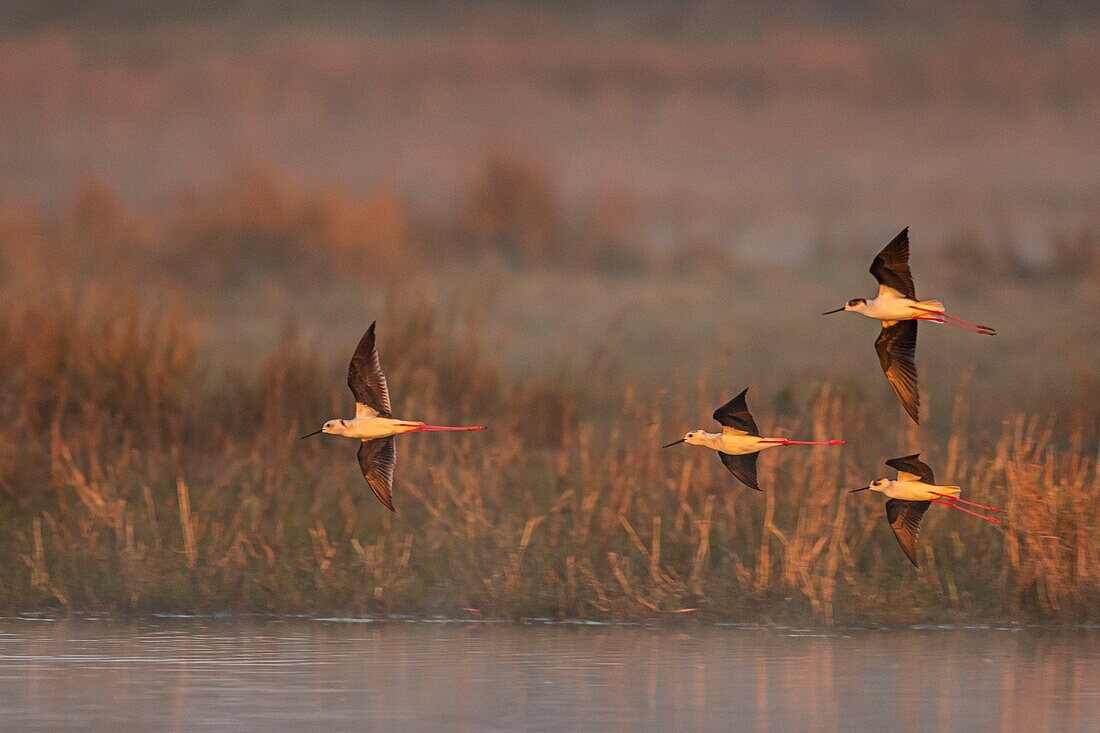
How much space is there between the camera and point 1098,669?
13867 millimetres

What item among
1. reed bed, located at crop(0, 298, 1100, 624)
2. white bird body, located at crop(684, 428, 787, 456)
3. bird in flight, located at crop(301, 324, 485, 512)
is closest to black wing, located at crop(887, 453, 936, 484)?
white bird body, located at crop(684, 428, 787, 456)

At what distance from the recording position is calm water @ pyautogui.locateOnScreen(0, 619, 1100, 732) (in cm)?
1222

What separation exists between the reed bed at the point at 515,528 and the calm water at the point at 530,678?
1.27ft

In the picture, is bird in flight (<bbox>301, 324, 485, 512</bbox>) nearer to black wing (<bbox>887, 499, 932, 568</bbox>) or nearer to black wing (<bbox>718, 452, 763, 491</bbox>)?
black wing (<bbox>718, 452, 763, 491</bbox>)

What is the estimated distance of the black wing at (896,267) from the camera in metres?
10.9

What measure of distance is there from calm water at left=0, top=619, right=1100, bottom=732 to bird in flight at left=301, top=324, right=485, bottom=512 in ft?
4.70

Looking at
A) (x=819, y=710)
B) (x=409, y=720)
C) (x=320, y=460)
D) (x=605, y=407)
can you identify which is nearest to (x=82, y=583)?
(x=320, y=460)

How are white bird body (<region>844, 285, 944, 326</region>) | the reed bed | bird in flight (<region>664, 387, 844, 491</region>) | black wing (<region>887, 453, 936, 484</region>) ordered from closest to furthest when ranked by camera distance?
white bird body (<region>844, 285, 944, 326</region>) < bird in flight (<region>664, 387, 844, 491</region>) < black wing (<region>887, 453, 936, 484</region>) < the reed bed

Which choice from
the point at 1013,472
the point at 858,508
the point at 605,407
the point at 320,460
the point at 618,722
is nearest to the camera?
the point at 618,722

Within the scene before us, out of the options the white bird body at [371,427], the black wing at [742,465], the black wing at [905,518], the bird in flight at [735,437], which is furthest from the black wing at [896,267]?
the white bird body at [371,427]

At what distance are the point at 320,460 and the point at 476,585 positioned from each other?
423 cm

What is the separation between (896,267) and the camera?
433 inches

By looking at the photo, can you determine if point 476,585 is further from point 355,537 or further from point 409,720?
point 409,720

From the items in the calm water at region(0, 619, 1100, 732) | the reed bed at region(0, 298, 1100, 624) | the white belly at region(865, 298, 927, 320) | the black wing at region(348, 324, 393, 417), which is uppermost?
the white belly at region(865, 298, 927, 320)
